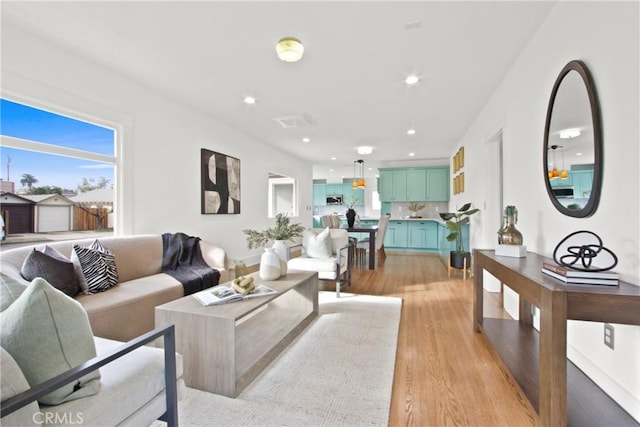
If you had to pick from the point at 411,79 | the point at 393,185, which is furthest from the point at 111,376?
the point at 393,185

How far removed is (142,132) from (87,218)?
1143 mm

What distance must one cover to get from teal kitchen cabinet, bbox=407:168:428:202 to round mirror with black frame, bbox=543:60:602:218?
591cm

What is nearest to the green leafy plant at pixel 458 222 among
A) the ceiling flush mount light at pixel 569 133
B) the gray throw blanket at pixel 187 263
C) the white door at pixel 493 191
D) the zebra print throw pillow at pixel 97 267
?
the white door at pixel 493 191

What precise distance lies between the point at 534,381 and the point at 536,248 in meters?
1.08

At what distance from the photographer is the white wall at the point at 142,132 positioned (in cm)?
253

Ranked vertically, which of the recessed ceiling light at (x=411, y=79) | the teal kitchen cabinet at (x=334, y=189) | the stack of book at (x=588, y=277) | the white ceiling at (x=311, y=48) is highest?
the white ceiling at (x=311, y=48)

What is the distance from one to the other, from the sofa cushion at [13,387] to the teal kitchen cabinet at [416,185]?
807cm

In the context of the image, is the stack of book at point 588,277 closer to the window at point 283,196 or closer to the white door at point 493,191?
the white door at point 493,191

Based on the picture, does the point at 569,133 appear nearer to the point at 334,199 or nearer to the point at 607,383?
the point at 607,383

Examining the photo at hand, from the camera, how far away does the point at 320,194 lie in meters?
12.0

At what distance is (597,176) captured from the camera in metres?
1.66

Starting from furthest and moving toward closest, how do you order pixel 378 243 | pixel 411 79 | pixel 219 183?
pixel 378 243
pixel 219 183
pixel 411 79

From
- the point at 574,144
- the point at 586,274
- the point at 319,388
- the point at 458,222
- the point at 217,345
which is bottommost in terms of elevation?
the point at 319,388

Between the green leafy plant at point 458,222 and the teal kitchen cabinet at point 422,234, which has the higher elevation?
the green leafy plant at point 458,222
